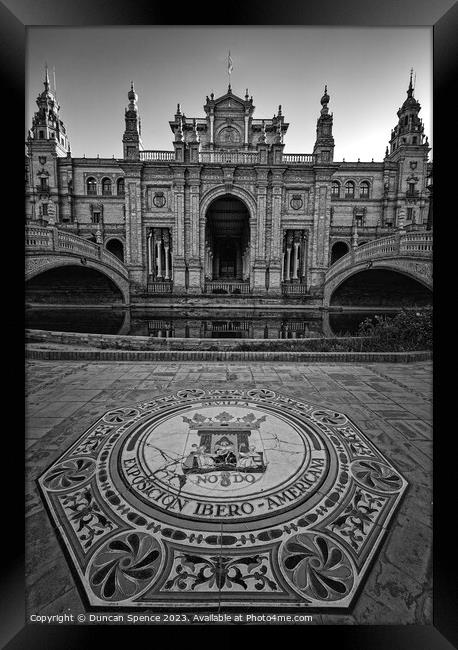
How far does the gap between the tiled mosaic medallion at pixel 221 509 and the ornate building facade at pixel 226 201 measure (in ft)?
70.2

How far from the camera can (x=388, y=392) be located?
465 centimetres

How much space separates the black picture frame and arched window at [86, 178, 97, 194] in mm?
34657

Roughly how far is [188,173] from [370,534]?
2604 centimetres

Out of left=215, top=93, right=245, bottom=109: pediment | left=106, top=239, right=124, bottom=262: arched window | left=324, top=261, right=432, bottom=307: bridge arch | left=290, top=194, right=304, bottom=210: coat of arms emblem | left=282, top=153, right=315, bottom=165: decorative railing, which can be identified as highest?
left=215, top=93, right=245, bottom=109: pediment

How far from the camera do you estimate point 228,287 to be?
2484cm

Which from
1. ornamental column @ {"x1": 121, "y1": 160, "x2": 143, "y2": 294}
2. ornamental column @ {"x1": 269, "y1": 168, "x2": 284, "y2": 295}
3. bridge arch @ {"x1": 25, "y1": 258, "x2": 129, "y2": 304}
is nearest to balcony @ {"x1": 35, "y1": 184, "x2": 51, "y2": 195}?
ornamental column @ {"x1": 121, "y1": 160, "x2": 143, "y2": 294}

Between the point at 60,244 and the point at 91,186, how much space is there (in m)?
14.2

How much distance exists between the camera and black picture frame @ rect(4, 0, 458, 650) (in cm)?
128

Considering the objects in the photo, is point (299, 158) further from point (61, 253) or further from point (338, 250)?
point (61, 253)

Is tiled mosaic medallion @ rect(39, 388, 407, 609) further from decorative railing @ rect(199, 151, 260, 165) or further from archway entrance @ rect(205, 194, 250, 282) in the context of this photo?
decorative railing @ rect(199, 151, 260, 165)
